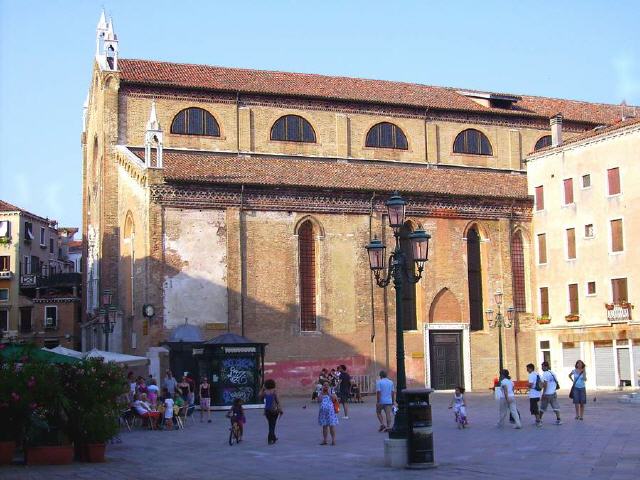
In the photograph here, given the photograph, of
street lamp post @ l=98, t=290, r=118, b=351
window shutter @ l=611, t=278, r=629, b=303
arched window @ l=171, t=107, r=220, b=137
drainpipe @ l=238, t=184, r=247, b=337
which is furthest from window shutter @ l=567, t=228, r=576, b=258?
street lamp post @ l=98, t=290, r=118, b=351

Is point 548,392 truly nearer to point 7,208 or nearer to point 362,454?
point 362,454

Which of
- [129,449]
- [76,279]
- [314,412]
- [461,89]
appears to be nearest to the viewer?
[129,449]

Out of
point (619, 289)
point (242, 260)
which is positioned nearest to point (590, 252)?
point (619, 289)

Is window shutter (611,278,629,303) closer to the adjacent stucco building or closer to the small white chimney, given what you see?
the adjacent stucco building

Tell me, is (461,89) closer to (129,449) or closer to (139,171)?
(139,171)

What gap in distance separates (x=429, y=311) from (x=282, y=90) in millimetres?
11488

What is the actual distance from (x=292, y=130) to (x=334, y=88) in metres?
3.17

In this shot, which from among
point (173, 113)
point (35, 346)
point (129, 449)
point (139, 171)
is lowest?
point (129, 449)

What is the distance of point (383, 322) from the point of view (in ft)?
122

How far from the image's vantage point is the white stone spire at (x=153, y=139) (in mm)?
34938

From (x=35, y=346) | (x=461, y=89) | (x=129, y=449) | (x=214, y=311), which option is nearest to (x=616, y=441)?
(x=129, y=449)

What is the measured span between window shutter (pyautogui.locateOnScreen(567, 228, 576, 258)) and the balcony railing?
9.87 ft

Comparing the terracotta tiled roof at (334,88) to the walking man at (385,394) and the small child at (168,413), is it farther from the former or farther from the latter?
the walking man at (385,394)

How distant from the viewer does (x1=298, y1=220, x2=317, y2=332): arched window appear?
120 ft
